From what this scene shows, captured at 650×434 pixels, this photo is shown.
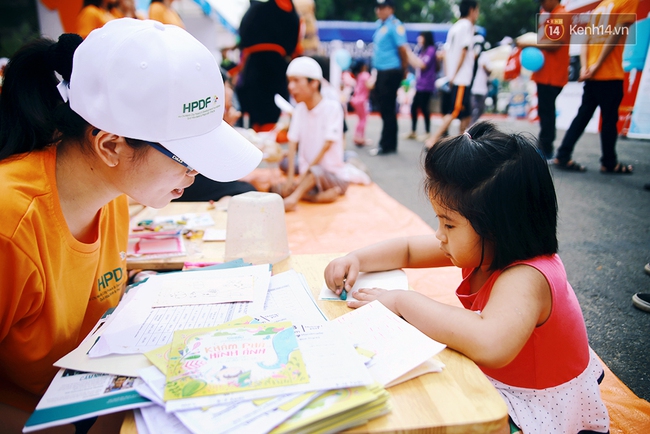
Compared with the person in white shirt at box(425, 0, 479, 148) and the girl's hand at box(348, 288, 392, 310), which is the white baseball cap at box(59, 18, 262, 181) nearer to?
the girl's hand at box(348, 288, 392, 310)

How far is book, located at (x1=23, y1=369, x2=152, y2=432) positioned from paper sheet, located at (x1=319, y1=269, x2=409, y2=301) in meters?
0.51

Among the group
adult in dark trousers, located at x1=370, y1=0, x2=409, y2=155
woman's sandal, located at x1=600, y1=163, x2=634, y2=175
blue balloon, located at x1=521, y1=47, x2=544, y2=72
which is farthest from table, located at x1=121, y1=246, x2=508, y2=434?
adult in dark trousers, located at x1=370, y1=0, x2=409, y2=155

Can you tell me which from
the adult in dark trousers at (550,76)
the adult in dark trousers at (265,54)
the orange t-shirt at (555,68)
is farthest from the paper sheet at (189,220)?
the orange t-shirt at (555,68)

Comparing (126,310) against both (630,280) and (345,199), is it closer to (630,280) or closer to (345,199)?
(630,280)

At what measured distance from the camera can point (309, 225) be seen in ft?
11.0

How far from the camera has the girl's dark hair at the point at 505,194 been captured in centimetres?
101

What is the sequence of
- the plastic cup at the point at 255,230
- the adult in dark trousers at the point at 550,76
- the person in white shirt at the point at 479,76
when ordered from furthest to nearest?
1. the person in white shirt at the point at 479,76
2. the adult in dark trousers at the point at 550,76
3. the plastic cup at the point at 255,230

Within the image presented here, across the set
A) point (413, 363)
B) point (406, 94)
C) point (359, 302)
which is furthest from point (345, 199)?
point (406, 94)

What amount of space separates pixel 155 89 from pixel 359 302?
66cm

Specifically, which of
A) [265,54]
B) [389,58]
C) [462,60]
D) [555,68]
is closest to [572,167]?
[555,68]

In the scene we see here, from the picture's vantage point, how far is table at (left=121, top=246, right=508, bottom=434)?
0.62 meters

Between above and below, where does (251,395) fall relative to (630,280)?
above

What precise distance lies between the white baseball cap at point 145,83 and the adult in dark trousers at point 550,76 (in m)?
4.13

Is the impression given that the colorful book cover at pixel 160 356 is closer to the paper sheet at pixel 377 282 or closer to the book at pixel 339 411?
the book at pixel 339 411
